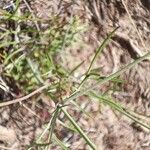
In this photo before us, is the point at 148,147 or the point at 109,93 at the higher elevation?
the point at 109,93

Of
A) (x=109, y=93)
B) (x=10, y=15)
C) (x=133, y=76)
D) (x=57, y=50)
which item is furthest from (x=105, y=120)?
(x=10, y=15)

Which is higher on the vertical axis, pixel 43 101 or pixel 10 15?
pixel 10 15

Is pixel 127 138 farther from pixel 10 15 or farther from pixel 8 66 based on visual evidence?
pixel 10 15

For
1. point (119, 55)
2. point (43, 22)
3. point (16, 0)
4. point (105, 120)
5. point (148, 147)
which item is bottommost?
point (148, 147)

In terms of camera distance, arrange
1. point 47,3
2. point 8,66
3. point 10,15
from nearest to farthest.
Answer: point 10,15 → point 8,66 → point 47,3

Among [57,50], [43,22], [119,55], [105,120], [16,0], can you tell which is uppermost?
[16,0]

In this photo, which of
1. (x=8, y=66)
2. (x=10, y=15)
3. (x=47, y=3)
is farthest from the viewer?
(x=47, y=3)

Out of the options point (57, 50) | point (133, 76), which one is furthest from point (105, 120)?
point (57, 50)

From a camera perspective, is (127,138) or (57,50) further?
(127,138)

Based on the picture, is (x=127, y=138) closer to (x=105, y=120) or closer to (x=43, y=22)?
(x=105, y=120)
